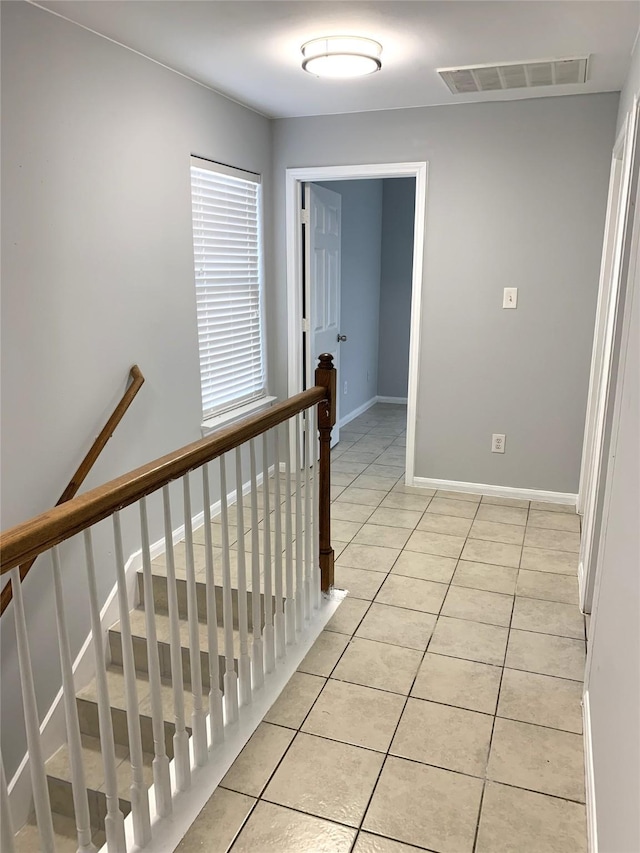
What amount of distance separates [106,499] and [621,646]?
1176mm

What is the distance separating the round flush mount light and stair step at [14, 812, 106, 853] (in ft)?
11.0

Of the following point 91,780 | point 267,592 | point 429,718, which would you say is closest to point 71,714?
point 267,592

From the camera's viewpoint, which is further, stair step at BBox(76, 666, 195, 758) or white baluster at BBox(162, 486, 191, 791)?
stair step at BBox(76, 666, 195, 758)

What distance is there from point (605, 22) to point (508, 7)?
17.4 inches

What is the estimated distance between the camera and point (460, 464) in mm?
4215

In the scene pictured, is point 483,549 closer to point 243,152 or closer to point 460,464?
point 460,464

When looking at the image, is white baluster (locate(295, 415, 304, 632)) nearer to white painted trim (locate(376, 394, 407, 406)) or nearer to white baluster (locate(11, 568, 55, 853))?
white baluster (locate(11, 568, 55, 853))

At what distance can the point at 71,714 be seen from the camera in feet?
4.22

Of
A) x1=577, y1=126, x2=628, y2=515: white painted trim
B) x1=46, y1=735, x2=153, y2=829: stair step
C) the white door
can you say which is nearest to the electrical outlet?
x1=577, y1=126, x2=628, y2=515: white painted trim

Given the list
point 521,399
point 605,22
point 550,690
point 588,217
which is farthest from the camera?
point 521,399

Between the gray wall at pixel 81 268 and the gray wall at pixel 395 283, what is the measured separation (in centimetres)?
345

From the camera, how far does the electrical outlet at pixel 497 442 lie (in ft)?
13.4

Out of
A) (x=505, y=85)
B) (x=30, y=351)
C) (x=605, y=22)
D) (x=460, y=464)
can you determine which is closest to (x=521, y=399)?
(x=460, y=464)

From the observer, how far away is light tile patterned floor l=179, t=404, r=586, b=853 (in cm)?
174
